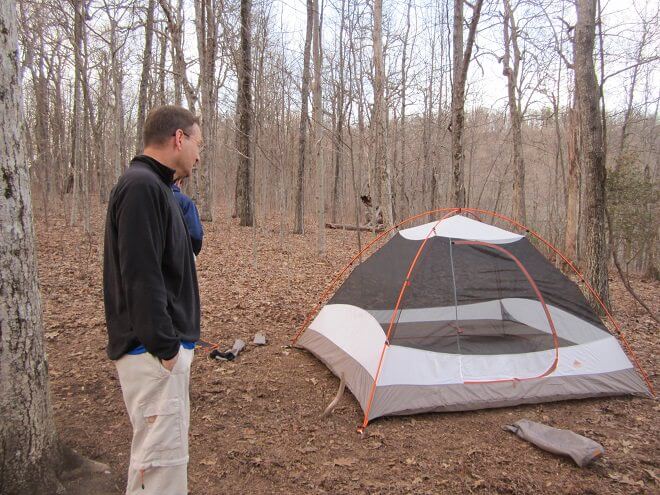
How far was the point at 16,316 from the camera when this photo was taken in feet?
6.65

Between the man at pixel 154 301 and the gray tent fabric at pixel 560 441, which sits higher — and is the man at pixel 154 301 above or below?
above

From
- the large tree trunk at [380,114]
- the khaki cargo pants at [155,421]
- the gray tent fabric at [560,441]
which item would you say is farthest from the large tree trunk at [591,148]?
the khaki cargo pants at [155,421]

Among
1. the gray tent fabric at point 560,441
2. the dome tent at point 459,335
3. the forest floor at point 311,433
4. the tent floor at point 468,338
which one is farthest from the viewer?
the tent floor at point 468,338

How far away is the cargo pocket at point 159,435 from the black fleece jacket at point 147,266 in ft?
0.80

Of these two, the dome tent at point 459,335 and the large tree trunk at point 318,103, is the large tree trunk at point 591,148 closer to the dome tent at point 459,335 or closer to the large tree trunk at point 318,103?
the dome tent at point 459,335

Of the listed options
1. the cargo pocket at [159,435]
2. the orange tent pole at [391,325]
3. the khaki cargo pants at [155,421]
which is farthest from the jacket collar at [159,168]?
the orange tent pole at [391,325]


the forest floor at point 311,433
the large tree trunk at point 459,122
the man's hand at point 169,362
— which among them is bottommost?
the forest floor at point 311,433

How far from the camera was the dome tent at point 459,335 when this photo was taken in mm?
3693

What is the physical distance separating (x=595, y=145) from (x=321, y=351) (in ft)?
14.9

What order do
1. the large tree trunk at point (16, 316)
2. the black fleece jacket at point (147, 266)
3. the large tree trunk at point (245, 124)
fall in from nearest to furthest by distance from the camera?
the black fleece jacket at point (147, 266)
the large tree trunk at point (16, 316)
the large tree trunk at point (245, 124)

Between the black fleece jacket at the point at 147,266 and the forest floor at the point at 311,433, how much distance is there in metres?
1.39

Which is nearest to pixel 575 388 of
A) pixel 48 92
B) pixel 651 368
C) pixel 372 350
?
pixel 651 368

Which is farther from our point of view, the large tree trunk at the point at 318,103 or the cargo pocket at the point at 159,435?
→ the large tree trunk at the point at 318,103

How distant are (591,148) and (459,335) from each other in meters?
3.40
